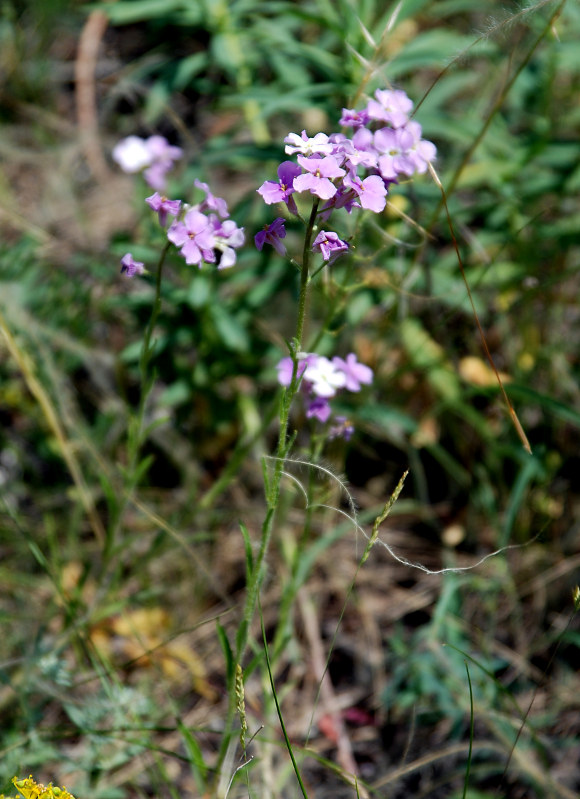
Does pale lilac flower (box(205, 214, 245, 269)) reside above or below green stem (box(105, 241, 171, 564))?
above

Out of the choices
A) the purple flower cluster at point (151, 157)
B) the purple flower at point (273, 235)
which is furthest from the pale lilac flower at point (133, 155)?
the purple flower at point (273, 235)

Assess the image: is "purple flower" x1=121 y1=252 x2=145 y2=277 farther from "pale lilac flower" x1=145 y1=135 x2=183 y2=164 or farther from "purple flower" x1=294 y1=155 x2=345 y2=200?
"pale lilac flower" x1=145 y1=135 x2=183 y2=164

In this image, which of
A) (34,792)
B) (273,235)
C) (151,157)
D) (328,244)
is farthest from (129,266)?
(151,157)

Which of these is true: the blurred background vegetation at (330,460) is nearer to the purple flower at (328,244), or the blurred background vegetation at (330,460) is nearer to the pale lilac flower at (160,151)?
the pale lilac flower at (160,151)

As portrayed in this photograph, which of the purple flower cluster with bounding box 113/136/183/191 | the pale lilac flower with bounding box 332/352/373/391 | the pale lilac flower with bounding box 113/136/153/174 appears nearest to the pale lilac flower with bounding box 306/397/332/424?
the pale lilac flower with bounding box 332/352/373/391

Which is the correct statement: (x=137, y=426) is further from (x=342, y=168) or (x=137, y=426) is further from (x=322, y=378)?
(x=342, y=168)

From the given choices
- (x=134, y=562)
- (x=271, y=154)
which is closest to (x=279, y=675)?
(x=134, y=562)
